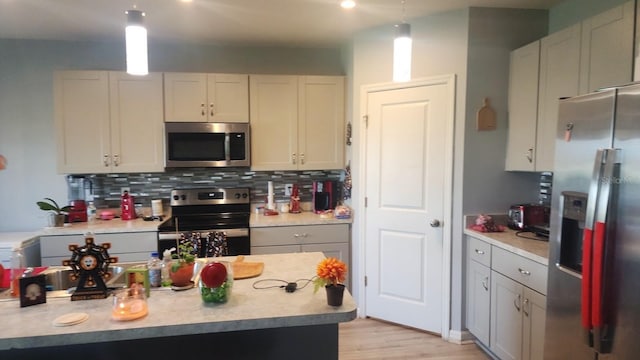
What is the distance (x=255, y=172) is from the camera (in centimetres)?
392

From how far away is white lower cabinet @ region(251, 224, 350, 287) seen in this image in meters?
3.37

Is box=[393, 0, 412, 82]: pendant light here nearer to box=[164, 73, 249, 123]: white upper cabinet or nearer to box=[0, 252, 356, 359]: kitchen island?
box=[0, 252, 356, 359]: kitchen island

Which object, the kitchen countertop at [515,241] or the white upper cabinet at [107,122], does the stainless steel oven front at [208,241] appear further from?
the kitchen countertop at [515,241]

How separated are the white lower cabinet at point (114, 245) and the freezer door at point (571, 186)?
113 inches

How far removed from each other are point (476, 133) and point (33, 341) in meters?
2.82

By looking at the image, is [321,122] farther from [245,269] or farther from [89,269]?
[89,269]

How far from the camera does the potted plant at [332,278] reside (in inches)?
57.7

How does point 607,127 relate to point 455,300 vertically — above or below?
above

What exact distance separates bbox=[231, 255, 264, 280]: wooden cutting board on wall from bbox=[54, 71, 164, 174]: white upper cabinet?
1.86 metres

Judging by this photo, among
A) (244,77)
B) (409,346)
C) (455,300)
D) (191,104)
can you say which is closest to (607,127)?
(455,300)

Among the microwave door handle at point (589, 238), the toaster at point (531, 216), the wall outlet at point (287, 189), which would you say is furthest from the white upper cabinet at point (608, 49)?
the wall outlet at point (287, 189)

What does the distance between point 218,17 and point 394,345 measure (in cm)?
291

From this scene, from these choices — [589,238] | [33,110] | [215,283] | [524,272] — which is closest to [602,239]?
[589,238]

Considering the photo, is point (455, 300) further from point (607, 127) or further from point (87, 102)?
point (87, 102)
